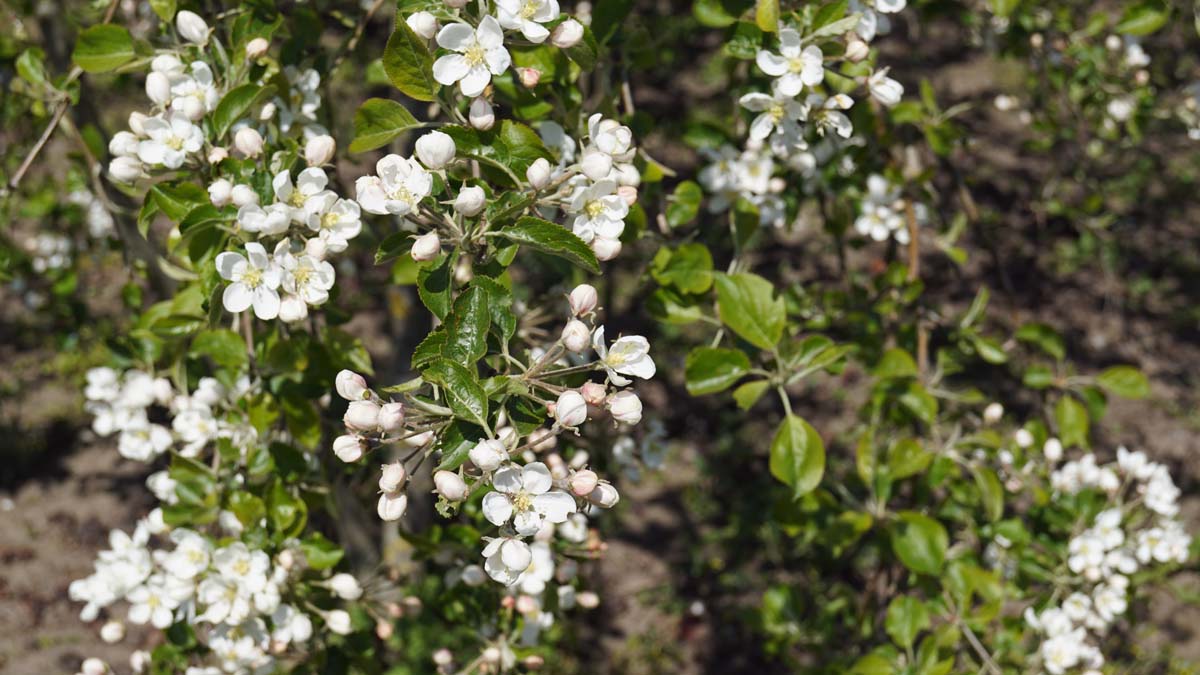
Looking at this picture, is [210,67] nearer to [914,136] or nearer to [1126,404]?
[914,136]

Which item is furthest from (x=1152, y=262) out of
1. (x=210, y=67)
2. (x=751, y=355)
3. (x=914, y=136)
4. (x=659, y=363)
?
(x=210, y=67)

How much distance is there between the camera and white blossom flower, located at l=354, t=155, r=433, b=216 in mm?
1245

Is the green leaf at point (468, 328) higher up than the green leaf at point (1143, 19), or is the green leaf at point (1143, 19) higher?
the green leaf at point (468, 328)

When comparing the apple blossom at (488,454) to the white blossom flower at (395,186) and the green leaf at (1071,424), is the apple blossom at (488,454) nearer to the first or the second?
the white blossom flower at (395,186)

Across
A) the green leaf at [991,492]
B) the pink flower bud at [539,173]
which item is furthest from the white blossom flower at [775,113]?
the green leaf at [991,492]

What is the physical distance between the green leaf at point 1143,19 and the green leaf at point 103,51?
217 centimetres

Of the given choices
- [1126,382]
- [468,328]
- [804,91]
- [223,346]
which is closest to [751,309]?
[804,91]

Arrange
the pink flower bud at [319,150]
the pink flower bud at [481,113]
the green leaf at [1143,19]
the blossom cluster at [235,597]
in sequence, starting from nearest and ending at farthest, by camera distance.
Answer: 1. the pink flower bud at [481,113]
2. the pink flower bud at [319,150]
3. the blossom cluster at [235,597]
4. the green leaf at [1143,19]

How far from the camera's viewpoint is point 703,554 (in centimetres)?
382

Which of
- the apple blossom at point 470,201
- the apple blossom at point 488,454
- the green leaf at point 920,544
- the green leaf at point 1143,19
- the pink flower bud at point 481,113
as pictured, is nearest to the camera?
the apple blossom at point 488,454

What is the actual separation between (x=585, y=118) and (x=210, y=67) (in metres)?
0.64

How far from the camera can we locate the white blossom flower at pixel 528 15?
50.5 inches

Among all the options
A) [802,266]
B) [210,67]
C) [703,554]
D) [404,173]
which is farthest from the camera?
[802,266]

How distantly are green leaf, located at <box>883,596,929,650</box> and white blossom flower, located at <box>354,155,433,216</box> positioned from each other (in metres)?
1.46
